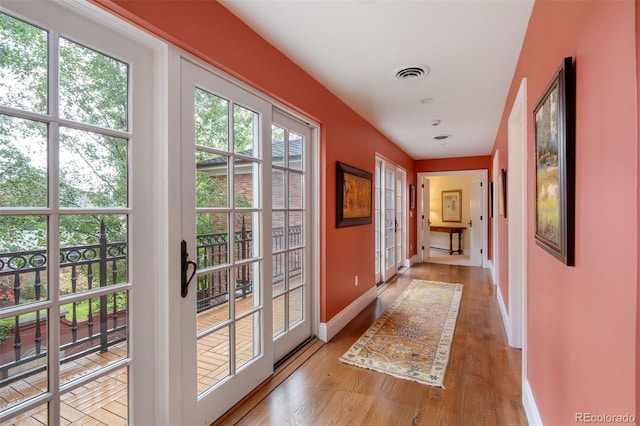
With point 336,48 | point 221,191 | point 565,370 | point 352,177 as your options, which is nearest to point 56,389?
point 221,191

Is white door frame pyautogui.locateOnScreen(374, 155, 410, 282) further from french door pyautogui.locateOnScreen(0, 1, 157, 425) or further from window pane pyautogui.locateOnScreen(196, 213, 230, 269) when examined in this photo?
french door pyautogui.locateOnScreen(0, 1, 157, 425)

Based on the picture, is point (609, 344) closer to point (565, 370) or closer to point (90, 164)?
point (565, 370)

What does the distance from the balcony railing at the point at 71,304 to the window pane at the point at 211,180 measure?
8.2 inches

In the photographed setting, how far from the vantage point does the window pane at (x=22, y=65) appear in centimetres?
101

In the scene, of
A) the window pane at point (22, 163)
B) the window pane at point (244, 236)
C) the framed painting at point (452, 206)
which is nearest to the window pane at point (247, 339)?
the window pane at point (244, 236)

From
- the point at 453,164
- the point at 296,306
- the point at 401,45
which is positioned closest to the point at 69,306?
the point at 296,306

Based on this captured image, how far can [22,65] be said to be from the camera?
1.05 metres

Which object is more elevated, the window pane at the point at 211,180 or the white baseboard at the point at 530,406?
the window pane at the point at 211,180

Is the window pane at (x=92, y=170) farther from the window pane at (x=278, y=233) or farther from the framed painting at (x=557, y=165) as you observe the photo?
the framed painting at (x=557, y=165)

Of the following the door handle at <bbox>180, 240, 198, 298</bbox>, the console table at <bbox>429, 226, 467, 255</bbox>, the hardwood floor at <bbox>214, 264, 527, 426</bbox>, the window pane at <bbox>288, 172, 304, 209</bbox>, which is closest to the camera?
Answer: the door handle at <bbox>180, 240, 198, 298</bbox>

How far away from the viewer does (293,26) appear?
75.2 inches

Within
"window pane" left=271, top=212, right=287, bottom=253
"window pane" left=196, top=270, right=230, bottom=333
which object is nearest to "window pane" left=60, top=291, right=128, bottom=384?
"window pane" left=196, top=270, right=230, bottom=333

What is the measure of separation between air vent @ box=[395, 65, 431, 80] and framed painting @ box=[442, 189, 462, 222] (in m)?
6.50

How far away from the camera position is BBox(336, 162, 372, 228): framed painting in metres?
3.12
